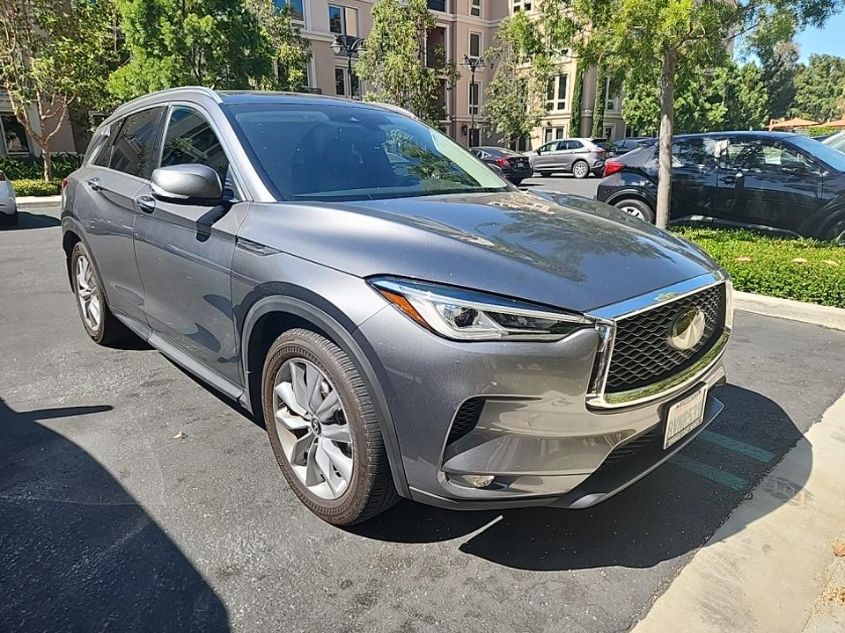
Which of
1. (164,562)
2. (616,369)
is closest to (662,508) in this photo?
(616,369)

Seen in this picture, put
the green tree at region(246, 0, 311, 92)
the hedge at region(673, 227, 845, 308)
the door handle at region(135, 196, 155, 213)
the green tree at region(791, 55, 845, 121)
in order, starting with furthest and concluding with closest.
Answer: the green tree at region(791, 55, 845, 121) → the green tree at region(246, 0, 311, 92) → the hedge at region(673, 227, 845, 308) → the door handle at region(135, 196, 155, 213)

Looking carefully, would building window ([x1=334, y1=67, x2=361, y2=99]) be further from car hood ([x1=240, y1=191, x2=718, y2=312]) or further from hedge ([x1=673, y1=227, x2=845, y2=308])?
car hood ([x1=240, y1=191, x2=718, y2=312])

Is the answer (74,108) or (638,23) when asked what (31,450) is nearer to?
(638,23)

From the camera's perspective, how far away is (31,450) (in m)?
3.02

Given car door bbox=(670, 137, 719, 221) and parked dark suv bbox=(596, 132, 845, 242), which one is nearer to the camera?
parked dark suv bbox=(596, 132, 845, 242)

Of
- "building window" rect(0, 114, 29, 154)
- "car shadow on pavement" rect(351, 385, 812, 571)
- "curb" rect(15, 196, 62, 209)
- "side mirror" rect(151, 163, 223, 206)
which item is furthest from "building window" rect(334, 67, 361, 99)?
"car shadow on pavement" rect(351, 385, 812, 571)

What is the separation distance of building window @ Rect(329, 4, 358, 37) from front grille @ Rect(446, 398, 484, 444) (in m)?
36.3

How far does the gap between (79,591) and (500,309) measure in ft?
5.87

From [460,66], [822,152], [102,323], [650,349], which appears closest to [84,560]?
[650,349]

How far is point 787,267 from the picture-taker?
5508mm

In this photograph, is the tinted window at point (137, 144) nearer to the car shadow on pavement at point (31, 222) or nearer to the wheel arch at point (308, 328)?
the wheel arch at point (308, 328)

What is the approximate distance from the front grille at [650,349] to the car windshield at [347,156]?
1.30m

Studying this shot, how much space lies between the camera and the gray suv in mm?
1856

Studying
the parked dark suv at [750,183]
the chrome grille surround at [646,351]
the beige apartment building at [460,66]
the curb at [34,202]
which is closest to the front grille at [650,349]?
the chrome grille surround at [646,351]
